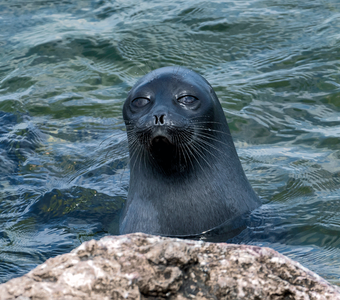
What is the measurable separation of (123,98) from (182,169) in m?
3.05

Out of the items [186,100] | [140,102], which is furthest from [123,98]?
[186,100]

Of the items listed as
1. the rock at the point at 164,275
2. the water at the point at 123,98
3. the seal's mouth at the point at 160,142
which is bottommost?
the water at the point at 123,98

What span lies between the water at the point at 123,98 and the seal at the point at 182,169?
317 mm

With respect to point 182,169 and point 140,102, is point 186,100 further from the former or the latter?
point 182,169

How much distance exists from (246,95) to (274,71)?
695 mm

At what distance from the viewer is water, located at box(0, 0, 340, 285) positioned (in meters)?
4.41

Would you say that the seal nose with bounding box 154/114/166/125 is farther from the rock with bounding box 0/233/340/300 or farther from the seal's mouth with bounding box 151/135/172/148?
the rock with bounding box 0/233/340/300

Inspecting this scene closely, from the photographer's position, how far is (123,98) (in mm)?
6949

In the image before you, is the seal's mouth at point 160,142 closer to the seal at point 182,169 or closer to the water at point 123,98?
the seal at point 182,169

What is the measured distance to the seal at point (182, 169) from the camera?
3992 mm

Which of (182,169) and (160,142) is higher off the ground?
(160,142)

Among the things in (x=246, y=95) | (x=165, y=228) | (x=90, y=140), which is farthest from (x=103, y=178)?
(x=246, y=95)

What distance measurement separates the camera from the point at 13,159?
570 cm

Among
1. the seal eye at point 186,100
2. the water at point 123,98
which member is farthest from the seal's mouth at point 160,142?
the water at point 123,98
